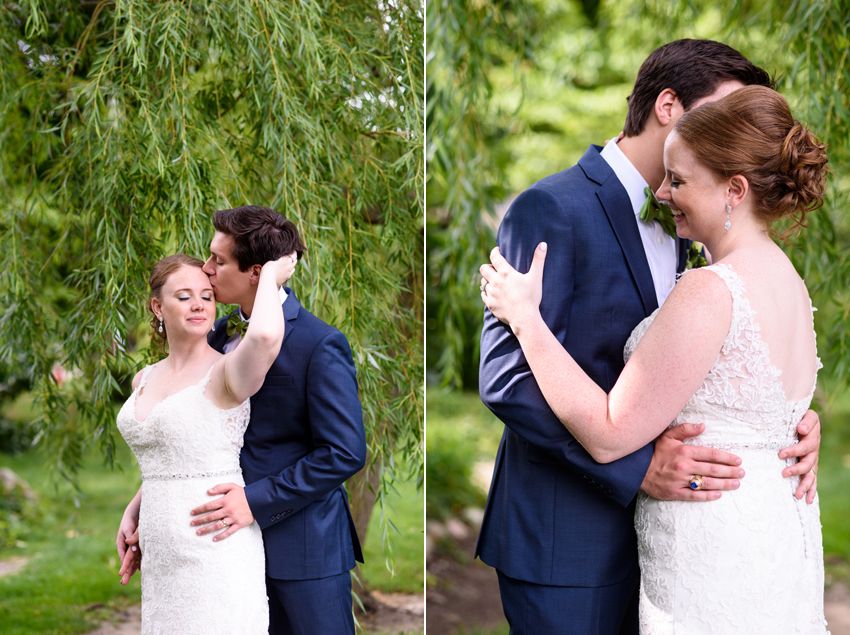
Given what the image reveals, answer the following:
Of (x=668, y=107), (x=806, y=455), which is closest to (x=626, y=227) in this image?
(x=668, y=107)

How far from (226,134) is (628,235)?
1.59m

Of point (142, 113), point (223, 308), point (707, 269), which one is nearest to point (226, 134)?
point (142, 113)

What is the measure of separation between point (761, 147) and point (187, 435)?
1.49 meters

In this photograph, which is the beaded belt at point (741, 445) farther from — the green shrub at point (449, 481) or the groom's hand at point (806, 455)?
the green shrub at point (449, 481)

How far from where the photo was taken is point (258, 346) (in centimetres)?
167

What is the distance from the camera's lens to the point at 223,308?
2.42 m

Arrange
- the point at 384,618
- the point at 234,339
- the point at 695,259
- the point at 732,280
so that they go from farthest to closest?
the point at 384,618, the point at 695,259, the point at 234,339, the point at 732,280

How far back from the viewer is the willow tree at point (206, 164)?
2.37 metres

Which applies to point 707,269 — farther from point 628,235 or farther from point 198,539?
point 198,539

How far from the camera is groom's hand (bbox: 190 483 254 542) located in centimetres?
179

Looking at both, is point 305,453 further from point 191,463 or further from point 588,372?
point 588,372

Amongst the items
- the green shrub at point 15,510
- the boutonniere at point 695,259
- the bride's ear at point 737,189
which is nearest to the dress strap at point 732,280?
the bride's ear at point 737,189

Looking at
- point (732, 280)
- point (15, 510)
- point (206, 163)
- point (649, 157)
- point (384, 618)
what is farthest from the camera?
point (15, 510)

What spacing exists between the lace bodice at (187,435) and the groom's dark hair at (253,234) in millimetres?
311
